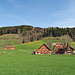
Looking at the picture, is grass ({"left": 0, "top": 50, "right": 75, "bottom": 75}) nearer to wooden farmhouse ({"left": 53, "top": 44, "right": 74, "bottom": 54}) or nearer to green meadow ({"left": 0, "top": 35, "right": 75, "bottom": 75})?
green meadow ({"left": 0, "top": 35, "right": 75, "bottom": 75})

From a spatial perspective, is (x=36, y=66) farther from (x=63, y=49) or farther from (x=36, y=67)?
(x=63, y=49)

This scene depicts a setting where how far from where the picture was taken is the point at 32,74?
1481 cm

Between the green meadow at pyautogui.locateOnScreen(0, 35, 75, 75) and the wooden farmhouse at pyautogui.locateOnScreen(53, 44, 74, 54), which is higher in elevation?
the green meadow at pyautogui.locateOnScreen(0, 35, 75, 75)

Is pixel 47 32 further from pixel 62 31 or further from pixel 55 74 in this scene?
pixel 55 74

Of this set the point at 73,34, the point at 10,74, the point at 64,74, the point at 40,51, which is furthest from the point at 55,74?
the point at 73,34

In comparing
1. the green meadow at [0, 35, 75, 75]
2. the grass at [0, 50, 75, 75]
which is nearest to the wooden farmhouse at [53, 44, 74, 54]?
the green meadow at [0, 35, 75, 75]

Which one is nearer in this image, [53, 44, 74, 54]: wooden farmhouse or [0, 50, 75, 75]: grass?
[0, 50, 75, 75]: grass

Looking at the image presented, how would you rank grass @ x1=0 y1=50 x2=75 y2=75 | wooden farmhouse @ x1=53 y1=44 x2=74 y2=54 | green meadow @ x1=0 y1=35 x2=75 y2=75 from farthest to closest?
wooden farmhouse @ x1=53 y1=44 x2=74 y2=54, green meadow @ x1=0 y1=35 x2=75 y2=75, grass @ x1=0 y1=50 x2=75 y2=75

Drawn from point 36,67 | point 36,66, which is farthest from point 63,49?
point 36,67

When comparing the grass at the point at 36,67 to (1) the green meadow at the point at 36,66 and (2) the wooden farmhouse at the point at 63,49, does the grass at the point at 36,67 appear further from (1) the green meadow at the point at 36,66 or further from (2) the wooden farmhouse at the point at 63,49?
(2) the wooden farmhouse at the point at 63,49

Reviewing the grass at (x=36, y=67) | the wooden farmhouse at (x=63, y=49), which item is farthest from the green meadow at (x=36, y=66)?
the wooden farmhouse at (x=63, y=49)

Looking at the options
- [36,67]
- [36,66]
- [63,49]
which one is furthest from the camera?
[63,49]

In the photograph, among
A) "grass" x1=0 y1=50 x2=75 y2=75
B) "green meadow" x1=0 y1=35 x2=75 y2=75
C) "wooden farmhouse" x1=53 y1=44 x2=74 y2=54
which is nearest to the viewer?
"grass" x1=0 y1=50 x2=75 y2=75

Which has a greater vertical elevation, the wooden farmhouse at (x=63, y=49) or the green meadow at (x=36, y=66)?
the green meadow at (x=36, y=66)
